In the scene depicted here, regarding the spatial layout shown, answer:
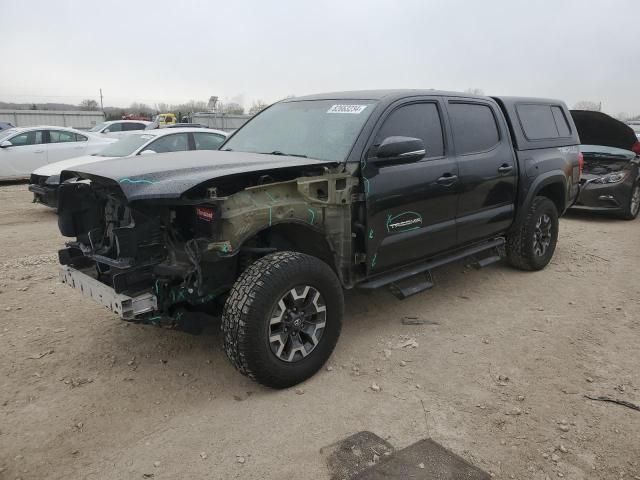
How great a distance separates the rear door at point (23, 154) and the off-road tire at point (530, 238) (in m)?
11.1

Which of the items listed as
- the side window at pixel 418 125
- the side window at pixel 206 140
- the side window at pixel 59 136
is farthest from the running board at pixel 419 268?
the side window at pixel 59 136

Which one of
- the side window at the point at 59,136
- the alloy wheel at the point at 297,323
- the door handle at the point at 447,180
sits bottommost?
the alloy wheel at the point at 297,323

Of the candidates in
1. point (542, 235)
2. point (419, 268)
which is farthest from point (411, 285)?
point (542, 235)

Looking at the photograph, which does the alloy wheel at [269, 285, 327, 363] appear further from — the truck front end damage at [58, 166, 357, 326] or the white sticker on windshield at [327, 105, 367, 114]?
the white sticker on windshield at [327, 105, 367, 114]

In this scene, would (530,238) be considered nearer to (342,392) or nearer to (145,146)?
(342,392)

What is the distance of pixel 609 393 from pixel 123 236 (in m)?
3.20

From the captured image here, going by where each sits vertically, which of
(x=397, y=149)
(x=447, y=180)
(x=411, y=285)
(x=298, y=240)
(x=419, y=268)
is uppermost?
(x=397, y=149)

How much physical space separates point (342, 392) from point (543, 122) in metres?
4.12

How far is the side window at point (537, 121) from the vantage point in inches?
216

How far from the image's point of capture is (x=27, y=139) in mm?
12281

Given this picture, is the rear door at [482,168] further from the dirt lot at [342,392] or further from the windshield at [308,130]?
the windshield at [308,130]

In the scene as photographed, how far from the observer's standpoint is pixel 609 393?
10.9 ft

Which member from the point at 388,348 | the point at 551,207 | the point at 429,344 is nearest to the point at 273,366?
the point at 388,348

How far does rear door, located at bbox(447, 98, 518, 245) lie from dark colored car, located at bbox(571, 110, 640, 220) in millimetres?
4481
